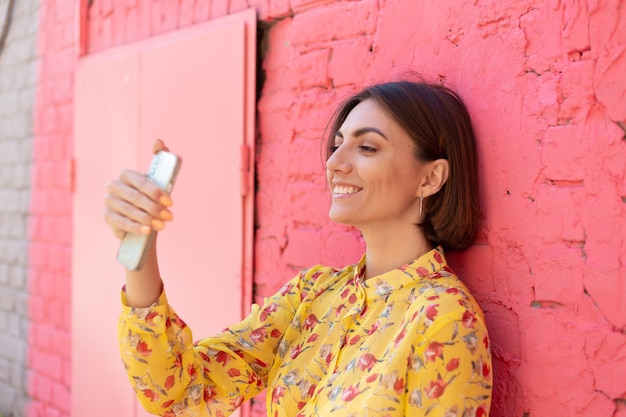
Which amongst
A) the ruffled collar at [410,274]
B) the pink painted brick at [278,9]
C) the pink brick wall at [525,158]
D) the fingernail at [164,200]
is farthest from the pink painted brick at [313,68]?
the fingernail at [164,200]

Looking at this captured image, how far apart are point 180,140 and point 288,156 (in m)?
0.63

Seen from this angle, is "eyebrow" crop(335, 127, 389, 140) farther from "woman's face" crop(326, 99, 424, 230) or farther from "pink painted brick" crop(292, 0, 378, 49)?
"pink painted brick" crop(292, 0, 378, 49)

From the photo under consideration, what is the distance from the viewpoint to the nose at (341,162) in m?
1.87

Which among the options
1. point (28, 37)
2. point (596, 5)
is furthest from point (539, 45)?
point (28, 37)

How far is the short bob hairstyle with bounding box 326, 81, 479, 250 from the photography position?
182 centimetres

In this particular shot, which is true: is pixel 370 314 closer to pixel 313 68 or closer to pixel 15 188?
pixel 313 68

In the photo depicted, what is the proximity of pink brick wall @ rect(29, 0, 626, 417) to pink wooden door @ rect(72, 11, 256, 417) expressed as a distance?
0.29 m

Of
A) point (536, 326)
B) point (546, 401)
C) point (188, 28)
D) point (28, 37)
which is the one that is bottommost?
point (546, 401)

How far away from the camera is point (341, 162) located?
1.88 metres

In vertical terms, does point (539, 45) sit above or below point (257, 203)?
above

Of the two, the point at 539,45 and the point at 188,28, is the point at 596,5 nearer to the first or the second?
the point at 539,45

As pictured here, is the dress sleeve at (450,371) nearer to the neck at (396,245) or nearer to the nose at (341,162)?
the neck at (396,245)

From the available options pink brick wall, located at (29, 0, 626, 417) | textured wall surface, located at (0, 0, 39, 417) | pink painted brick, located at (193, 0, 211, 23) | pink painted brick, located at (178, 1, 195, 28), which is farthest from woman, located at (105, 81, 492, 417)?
textured wall surface, located at (0, 0, 39, 417)

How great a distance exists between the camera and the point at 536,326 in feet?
5.75
